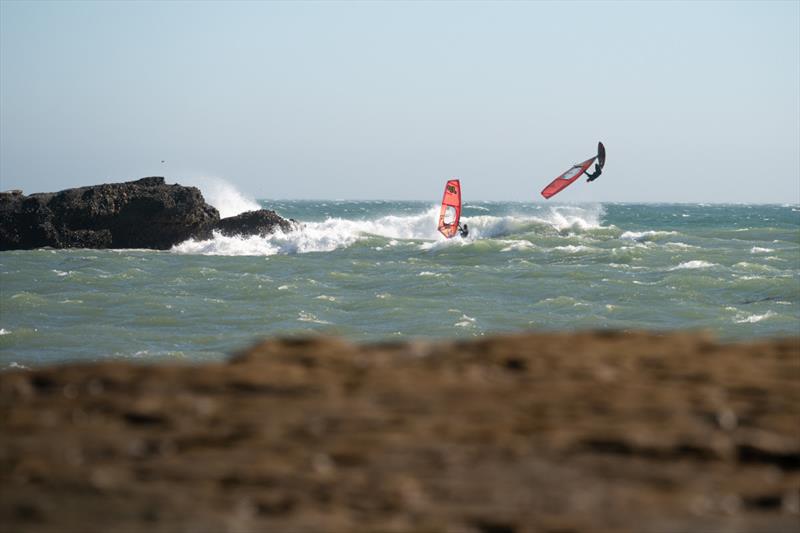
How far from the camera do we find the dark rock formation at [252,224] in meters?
38.5

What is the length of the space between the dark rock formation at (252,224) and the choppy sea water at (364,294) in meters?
0.55

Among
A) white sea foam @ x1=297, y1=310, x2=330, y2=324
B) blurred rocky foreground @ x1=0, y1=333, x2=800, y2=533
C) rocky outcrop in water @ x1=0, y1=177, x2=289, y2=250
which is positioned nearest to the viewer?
blurred rocky foreground @ x1=0, y1=333, x2=800, y2=533

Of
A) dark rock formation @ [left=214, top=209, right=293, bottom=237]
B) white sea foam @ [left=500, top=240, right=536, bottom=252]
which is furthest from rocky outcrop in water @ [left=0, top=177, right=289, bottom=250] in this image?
white sea foam @ [left=500, top=240, right=536, bottom=252]

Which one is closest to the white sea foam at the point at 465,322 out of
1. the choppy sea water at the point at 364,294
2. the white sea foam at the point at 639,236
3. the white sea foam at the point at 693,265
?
the choppy sea water at the point at 364,294

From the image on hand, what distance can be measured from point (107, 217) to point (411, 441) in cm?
3477

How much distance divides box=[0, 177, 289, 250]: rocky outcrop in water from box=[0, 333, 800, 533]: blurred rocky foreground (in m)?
33.2

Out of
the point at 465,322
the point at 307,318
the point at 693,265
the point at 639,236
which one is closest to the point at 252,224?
the point at 639,236

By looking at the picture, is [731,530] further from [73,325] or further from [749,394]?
[73,325]

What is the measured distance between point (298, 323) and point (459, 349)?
13505 mm

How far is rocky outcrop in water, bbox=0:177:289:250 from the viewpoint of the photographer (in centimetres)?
3616

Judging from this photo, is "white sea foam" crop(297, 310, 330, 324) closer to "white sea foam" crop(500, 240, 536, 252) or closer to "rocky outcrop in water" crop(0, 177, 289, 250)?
"white sea foam" crop(500, 240, 536, 252)

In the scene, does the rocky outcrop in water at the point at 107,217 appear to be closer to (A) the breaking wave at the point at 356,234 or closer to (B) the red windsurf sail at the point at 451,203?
(A) the breaking wave at the point at 356,234

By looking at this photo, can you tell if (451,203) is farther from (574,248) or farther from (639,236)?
(639,236)

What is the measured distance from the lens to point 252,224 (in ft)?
128
